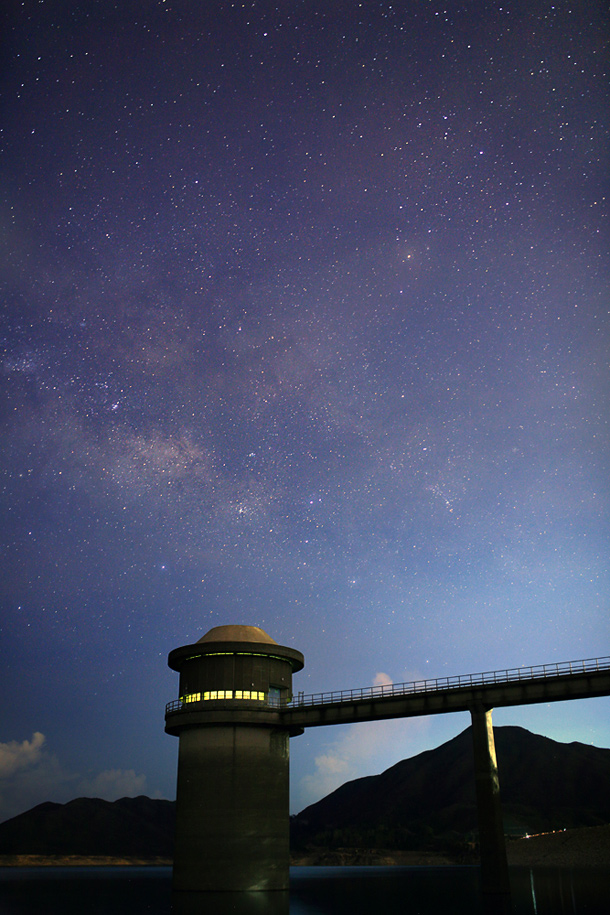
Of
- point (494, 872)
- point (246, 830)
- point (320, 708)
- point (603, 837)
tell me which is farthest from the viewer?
point (603, 837)

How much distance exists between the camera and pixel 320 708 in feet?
198

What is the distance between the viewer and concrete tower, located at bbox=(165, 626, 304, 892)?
184 feet

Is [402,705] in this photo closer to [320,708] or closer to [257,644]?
[320,708]

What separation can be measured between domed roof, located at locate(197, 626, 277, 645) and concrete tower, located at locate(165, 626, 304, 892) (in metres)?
0.09

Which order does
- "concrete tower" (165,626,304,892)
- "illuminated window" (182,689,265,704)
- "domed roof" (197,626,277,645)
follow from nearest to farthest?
"concrete tower" (165,626,304,892), "illuminated window" (182,689,265,704), "domed roof" (197,626,277,645)

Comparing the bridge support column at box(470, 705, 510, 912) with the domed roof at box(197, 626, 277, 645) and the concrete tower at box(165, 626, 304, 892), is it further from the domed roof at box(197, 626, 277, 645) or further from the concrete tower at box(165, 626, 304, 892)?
the domed roof at box(197, 626, 277, 645)

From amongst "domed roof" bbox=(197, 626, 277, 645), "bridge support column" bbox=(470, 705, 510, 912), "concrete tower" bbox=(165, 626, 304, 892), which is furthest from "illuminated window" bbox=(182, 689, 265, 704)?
"bridge support column" bbox=(470, 705, 510, 912)

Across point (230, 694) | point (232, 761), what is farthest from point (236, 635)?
point (232, 761)

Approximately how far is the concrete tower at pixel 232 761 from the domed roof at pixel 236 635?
92mm

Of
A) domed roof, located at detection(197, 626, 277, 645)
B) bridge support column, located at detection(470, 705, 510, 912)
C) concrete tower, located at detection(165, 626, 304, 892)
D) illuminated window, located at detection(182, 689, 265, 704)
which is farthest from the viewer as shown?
domed roof, located at detection(197, 626, 277, 645)

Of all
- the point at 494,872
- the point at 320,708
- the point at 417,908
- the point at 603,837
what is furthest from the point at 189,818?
the point at 603,837

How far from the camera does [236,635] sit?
63719mm

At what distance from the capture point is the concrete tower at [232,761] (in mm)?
55938

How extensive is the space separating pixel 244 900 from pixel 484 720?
21.8 meters
